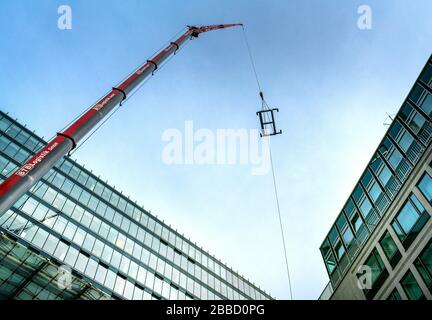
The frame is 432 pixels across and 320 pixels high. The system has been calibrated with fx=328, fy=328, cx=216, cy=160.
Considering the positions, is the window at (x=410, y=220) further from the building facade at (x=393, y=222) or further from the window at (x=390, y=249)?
the window at (x=390, y=249)

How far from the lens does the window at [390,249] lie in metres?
18.0

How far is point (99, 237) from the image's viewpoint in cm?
4303

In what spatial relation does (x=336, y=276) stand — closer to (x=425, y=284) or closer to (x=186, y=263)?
(x=425, y=284)

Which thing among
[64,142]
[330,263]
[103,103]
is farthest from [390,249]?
[64,142]

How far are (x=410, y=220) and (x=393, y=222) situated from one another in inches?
55.3

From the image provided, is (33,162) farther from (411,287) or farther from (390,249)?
(390,249)

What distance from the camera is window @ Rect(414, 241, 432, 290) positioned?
49.9 feet

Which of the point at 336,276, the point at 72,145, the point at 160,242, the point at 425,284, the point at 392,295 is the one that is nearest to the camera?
the point at 72,145

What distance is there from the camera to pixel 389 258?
60.4 feet

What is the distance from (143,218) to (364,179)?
3779 centimetres

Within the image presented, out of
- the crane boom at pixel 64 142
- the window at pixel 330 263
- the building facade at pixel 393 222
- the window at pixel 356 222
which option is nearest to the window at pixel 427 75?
the building facade at pixel 393 222

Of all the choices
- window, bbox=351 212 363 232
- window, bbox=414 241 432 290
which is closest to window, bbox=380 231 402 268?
window, bbox=414 241 432 290

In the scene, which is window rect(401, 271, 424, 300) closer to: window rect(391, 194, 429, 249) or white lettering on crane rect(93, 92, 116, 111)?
window rect(391, 194, 429, 249)
